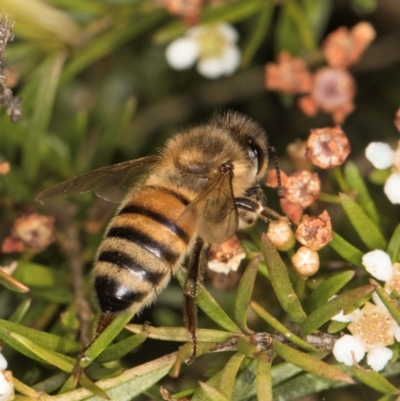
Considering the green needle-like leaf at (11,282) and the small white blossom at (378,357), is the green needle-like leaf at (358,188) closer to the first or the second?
the small white blossom at (378,357)

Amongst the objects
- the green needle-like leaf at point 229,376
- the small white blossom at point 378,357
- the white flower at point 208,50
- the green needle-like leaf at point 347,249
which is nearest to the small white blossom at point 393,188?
the green needle-like leaf at point 347,249

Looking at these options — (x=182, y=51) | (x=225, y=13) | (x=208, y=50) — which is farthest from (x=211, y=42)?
(x=225, y=13)

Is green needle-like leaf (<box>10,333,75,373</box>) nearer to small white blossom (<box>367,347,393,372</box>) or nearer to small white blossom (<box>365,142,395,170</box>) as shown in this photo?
small white blossom (<box>367,347,393,372</box>)

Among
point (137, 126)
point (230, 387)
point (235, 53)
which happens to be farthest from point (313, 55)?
point (230, 387)

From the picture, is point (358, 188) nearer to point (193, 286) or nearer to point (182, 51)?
point (193, 286)

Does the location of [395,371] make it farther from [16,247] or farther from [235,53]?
[235,53]

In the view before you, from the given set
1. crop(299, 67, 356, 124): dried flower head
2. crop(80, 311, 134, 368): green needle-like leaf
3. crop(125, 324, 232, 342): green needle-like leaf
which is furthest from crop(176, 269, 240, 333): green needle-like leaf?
crop(299, 67, 356, 124): dried flower head
